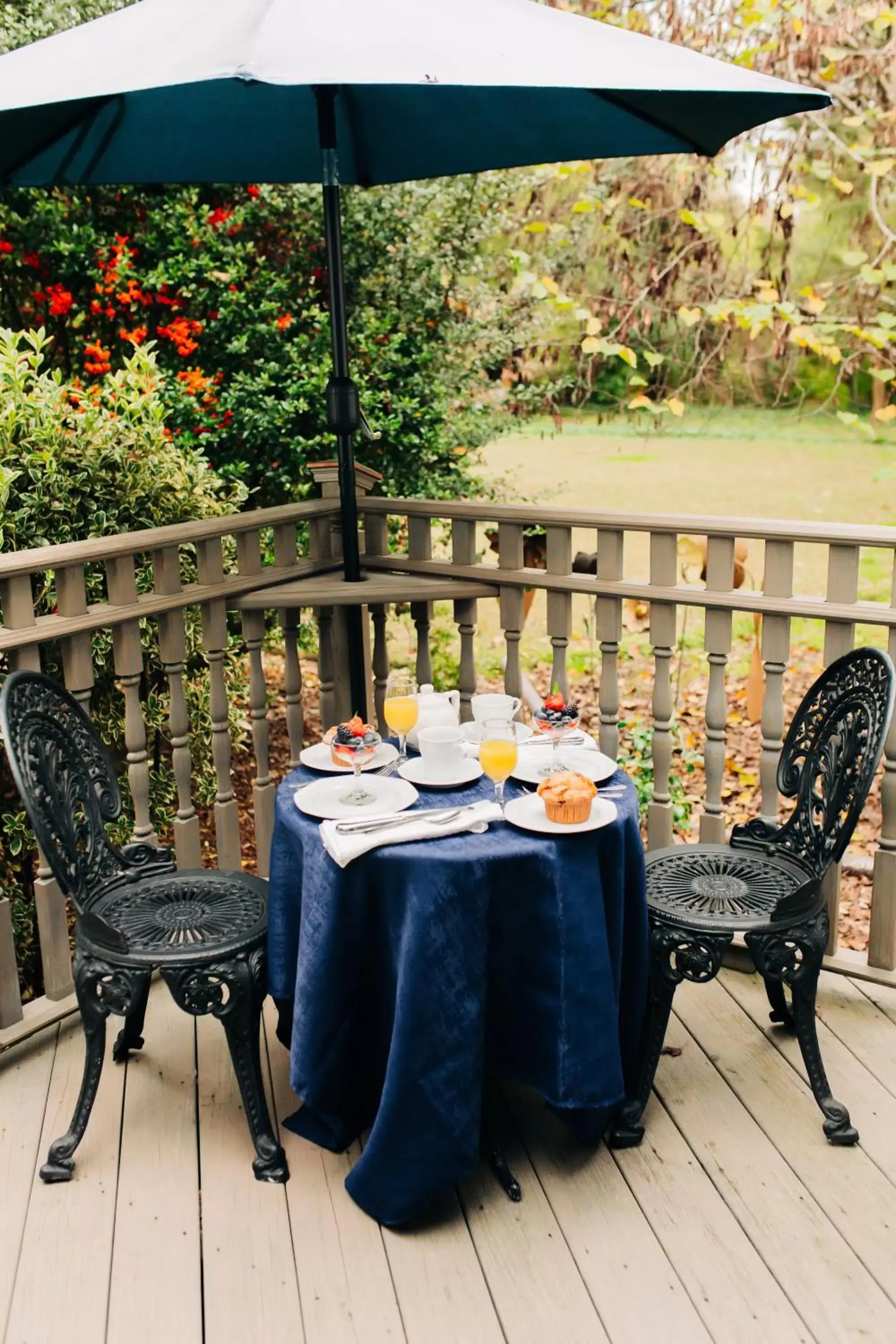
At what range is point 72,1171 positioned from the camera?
2424mm

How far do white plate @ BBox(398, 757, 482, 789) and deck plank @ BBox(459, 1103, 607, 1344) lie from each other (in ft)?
2.57

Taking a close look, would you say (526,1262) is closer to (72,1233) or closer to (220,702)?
(72,1233)

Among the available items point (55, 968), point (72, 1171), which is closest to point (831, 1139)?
point (72, 1171)

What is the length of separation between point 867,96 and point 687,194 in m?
1.00

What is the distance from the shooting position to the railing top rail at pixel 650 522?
2.75 metres

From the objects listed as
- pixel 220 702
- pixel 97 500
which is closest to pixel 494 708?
pixel 220 702

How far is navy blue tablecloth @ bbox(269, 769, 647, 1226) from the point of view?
2.19 metres

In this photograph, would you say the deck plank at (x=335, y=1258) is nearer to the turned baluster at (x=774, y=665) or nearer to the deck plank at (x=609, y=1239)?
the deck plank at (x=609, y=1239)

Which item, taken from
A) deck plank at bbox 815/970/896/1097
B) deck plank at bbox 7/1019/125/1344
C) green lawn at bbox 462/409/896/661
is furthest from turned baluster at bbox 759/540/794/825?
green lawn at bbox 462/409/896/661

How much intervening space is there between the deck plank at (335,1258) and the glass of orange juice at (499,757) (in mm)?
837

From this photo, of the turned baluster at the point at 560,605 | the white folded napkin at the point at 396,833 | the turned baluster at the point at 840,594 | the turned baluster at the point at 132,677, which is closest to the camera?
the white folded napkin at the point at 396,833

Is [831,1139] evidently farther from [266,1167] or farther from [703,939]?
[266,1167]

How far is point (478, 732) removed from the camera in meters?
2.66

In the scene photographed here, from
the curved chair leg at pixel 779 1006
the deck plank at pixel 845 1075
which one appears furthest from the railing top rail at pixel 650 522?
the deck plank at pixel 845 1075
